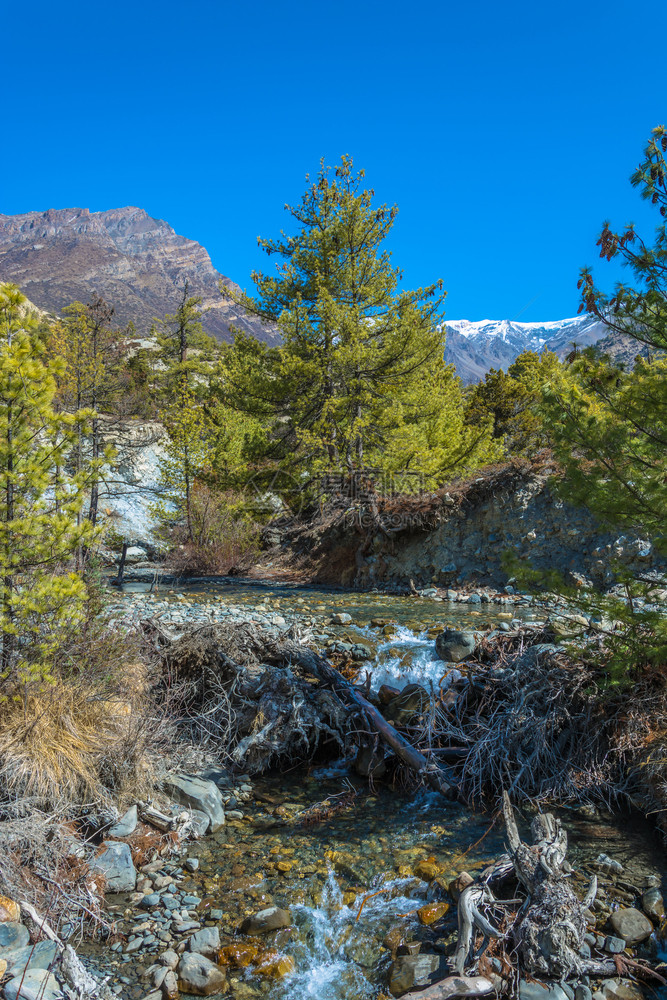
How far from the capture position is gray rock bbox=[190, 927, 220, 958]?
3586mm

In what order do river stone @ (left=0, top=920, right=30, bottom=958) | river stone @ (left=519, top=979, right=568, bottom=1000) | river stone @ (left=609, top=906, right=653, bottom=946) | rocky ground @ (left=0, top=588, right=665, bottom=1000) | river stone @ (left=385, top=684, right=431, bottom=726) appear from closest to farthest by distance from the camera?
river stone @ (left=519, top=979, right=568, bottom=1000), rocky ground @ (left=0, top=588, right=665, bottom=1000), river stone @ (left=0, top=920, right=30, bottom=958), river stone @ (left=609, top=906, right=653, bottom=946), river stone @ (left=385, top=684, right=431, bottom=726)

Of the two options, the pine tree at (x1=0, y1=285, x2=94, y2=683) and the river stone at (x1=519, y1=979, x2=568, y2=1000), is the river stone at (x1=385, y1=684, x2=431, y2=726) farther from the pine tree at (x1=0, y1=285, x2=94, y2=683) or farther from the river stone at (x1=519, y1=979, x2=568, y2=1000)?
the pine tree at (x1=0, y1=285, x2=94, y2=683)

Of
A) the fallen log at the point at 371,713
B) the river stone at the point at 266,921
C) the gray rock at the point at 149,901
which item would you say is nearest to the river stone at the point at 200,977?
the river stone at the point at 266,921

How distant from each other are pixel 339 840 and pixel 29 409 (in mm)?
4237

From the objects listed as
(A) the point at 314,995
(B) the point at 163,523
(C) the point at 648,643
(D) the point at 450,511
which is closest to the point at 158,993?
(A) the point at 314,995

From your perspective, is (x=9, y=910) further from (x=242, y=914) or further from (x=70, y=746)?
(x=242, y=914)

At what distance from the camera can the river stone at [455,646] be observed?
7344 mm

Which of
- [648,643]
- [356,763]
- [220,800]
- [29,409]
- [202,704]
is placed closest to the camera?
[29,409]

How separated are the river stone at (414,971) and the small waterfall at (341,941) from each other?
0.13 metres

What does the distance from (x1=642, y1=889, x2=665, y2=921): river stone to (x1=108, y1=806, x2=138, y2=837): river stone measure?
3714 mm

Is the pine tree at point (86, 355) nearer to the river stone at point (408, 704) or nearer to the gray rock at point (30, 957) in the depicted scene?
the river stone at point (408, 704)

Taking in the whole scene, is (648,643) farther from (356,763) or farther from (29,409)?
(29,409)

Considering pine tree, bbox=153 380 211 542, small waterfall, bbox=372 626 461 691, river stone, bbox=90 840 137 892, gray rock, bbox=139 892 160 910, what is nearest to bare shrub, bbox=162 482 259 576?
pine tree, bbox=153 380 211 542

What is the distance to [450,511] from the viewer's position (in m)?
14.6
